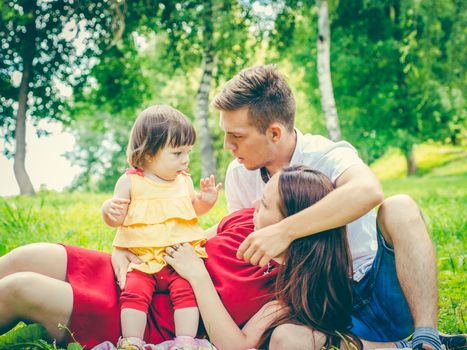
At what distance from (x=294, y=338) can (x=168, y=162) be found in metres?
1.07

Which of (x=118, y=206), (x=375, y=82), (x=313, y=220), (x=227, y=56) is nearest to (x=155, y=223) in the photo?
(x=118, y=206)

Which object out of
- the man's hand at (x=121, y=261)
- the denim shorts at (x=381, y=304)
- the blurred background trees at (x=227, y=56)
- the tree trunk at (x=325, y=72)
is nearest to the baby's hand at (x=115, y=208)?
the man's hand at (x=121, y=261)

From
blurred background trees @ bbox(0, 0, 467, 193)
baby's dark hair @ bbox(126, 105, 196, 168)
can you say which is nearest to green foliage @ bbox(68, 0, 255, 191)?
blurred background trees @ bbox(0, 0, 467, 193)

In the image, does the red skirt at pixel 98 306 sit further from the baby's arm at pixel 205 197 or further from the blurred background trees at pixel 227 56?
the blurred background trees at pixel 227 56

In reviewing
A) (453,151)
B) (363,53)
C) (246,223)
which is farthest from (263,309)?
(453,151)

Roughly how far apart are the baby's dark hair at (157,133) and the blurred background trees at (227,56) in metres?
9.19

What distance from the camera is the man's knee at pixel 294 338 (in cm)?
247

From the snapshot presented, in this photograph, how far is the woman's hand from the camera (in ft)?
8.93

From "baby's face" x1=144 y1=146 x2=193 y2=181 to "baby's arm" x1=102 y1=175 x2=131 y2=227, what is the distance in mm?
151

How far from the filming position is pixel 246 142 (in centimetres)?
332

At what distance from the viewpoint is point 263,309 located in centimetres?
265

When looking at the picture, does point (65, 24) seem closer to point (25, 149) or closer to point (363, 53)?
point (25, 149)

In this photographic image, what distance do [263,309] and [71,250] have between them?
92 centimetres

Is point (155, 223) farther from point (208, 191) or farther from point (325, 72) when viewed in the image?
point (325, 72)
